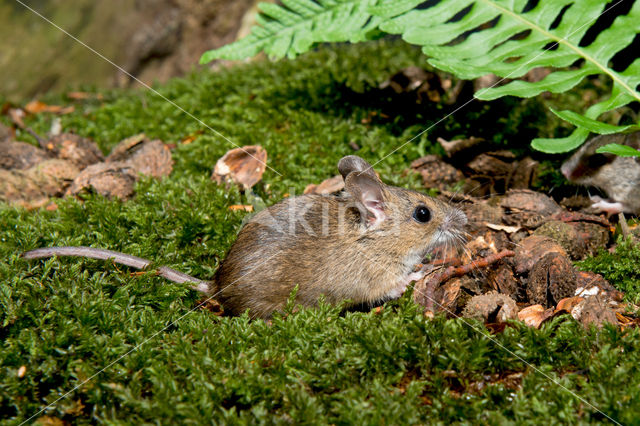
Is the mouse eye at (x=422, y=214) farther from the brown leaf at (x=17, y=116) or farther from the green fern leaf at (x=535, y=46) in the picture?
the brown leaf at (x=17, y=116)

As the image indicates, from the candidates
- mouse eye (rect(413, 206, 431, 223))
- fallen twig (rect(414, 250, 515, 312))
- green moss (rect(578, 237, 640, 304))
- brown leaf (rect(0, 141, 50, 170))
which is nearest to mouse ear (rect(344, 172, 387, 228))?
mouse eye (rect(413, 206, 431, 223))

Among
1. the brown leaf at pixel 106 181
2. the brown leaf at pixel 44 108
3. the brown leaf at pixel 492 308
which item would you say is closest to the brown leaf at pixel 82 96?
the brown leaf at pixel 44 108

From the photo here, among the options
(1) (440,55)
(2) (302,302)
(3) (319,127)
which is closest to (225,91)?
(3) (319,127)

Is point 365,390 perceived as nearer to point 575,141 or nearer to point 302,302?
point 302,302

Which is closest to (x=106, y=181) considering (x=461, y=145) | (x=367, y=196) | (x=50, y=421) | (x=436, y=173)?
(x=367, y=196)

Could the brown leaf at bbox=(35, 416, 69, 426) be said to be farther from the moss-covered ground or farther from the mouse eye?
the mouse eye

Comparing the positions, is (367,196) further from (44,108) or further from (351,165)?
(44,108)
